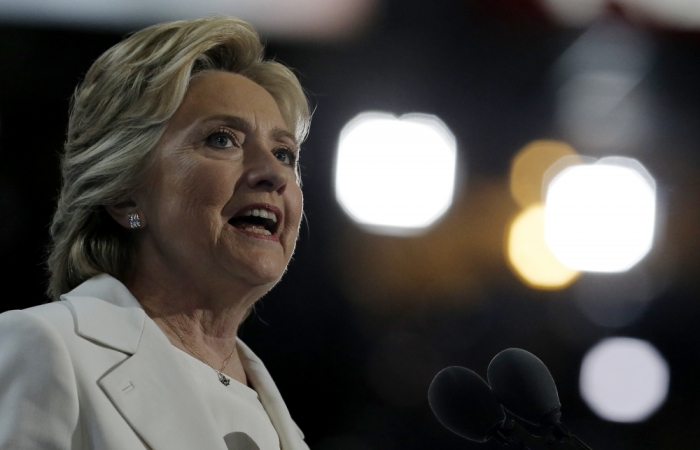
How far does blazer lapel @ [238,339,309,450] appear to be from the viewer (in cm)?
163

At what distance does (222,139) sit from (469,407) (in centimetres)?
77

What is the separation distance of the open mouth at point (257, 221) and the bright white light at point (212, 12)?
3.75 ft

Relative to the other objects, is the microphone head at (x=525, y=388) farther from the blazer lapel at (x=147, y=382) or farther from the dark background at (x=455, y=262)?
the dark background at (x=455, y=262)

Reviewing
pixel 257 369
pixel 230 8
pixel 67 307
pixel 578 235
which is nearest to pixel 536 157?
pixel 578 235

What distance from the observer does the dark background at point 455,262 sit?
111 inches

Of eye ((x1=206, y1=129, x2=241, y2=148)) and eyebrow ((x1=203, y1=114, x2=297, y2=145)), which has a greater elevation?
eyebrow ((x1=203, y1=114, x2=297, y2=145))

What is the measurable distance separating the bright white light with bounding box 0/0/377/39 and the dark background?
2.3 inches

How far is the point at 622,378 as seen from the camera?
121 inches

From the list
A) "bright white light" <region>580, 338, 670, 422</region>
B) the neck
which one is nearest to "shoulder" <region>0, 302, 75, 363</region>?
the neck

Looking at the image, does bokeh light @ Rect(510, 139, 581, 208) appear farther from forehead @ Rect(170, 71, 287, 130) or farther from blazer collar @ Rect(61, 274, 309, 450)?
blazer collar @ Rect(61, 274, 309, 450)

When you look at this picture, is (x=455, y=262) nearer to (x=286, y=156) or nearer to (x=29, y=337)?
(x=286, y=156)

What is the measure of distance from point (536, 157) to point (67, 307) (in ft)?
7.05

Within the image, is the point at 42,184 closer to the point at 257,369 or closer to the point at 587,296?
the point at 257,369

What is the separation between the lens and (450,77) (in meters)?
2.94
